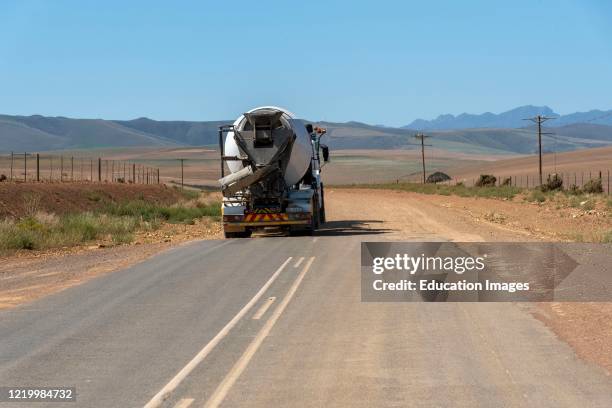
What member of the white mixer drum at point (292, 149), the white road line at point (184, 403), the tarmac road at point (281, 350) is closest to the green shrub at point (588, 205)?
the white mixer drum at point (292, 149)

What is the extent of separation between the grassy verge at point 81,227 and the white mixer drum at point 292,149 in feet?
12.7

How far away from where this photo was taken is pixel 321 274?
58.5 ft

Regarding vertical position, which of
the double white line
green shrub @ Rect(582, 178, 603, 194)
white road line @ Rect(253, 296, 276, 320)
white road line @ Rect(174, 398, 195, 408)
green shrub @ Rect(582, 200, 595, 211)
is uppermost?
green shrub @ Rect(582, 178, 603, 194)

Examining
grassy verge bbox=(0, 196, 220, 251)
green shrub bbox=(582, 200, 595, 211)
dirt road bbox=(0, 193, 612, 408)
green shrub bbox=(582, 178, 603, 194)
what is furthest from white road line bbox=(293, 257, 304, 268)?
green shrub bbox=(582, 178, 603, 194)

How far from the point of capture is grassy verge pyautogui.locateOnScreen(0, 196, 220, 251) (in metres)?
25.9

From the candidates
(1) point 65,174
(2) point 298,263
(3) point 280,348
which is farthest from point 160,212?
(1) point 65,174

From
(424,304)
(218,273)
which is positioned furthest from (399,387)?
(218,273)

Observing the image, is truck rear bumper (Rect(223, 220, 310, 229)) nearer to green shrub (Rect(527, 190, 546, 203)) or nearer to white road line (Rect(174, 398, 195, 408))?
white road line (Rect(174, 398, 195, 408))

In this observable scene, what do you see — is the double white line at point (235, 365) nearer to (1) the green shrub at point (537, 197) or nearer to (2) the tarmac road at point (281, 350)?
(2) the tarmac road at point (281, 350)

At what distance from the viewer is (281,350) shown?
10555mm

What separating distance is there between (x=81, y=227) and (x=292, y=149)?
7273 mm

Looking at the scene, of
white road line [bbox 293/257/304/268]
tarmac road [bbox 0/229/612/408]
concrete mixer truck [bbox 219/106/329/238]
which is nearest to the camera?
tarmac road [bbox 0/229/612/408]

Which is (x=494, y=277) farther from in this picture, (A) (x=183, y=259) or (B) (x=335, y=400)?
(B) (x=335, y=400)

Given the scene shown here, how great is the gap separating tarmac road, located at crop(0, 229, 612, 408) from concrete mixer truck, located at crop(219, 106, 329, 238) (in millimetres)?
11074
